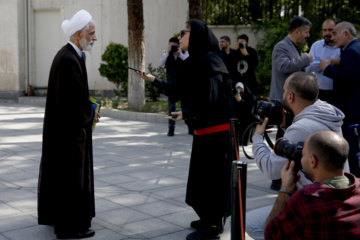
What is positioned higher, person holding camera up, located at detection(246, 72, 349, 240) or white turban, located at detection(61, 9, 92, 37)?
white turban, located at detection(61, 9, 92, 37)

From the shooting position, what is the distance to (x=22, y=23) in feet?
57.1

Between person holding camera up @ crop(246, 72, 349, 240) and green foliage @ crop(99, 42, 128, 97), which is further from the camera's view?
green foliage @ crop(99, 42, 128, 97)

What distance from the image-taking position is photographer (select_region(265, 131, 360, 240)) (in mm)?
2592

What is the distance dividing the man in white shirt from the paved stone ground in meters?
1.39

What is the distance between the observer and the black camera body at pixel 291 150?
9.34ft

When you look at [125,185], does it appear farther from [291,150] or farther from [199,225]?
[291,150]

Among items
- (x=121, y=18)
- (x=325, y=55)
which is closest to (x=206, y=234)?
(x=325, y=55)

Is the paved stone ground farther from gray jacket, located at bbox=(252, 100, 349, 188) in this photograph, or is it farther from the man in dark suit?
gray jacket, located at bbox=(252, 100, 349, 188)

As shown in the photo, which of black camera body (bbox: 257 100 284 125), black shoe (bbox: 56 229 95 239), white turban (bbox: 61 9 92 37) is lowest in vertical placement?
black shoe (bbox: 56 229 95 239)

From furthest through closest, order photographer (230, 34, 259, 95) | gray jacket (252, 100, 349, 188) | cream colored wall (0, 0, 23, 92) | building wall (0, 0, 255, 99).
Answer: building wall (0, 0, 255, 99)
cream colored wall (0, 0, 23, 92)
photographer (230, 34, 259, 95)
gray jacket (252, 100, 349, 188)

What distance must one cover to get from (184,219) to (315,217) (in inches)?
114

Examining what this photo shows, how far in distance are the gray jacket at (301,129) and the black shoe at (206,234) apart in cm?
156

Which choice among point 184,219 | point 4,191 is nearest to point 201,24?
point 184,219

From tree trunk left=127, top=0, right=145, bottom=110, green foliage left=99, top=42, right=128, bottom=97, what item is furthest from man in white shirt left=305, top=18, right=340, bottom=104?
green foliage left=99, top=42, right=128, bottom=97
